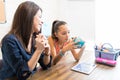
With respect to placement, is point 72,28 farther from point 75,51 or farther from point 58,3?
point 75,51

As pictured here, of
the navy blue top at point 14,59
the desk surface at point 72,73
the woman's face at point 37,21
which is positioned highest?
the woman's face at point 37,21

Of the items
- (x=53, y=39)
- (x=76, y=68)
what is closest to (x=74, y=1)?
(x=53, y=39)

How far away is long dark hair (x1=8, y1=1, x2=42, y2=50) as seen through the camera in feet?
3.77

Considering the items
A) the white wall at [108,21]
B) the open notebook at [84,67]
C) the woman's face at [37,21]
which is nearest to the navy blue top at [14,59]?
the woman's face at [37,21]

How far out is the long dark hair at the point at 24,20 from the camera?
1149 mm

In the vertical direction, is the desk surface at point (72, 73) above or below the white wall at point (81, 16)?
below

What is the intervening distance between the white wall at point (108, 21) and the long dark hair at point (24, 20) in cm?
207

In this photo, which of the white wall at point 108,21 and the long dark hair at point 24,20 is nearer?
the long dark hair at point 24,20

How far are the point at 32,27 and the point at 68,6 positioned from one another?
7.72 ft

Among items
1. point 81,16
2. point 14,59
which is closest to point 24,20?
point 14,59

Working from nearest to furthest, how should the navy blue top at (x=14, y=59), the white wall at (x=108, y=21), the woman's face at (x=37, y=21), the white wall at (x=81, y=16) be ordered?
1. the navy blue top at (x=14, y=59)
2. the woman's face at (x=37, y=21)
3. the white wall at (x=108, y=21)
4. the white wall at (x=81, y=16)

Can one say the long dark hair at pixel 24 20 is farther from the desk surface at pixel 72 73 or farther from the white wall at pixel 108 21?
the white wall at pixel 108 21

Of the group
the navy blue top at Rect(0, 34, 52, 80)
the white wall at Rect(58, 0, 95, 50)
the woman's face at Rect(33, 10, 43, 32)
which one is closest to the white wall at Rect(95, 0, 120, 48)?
the white wall at Rect(58, 0, 95, 50)

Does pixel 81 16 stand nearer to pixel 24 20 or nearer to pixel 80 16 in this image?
pixel 80 16
